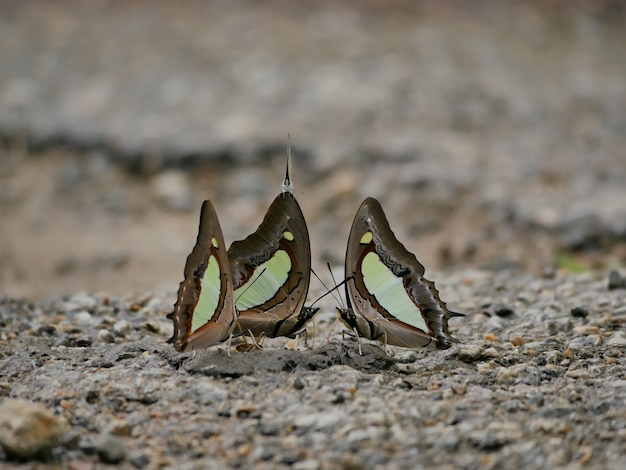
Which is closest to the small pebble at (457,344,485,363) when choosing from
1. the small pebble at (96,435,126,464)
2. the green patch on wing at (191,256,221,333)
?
the green patch on wing at (191,256,221,333)

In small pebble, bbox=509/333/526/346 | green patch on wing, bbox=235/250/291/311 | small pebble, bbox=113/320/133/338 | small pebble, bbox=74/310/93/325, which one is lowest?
small pebble, bbox=509/333/526/346

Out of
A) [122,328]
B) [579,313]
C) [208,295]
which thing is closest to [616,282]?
[579,313]

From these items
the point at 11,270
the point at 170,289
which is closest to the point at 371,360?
the point at 170,289

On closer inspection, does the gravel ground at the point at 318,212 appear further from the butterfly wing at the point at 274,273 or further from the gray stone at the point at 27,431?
the butterfly wing at the point at 274,273

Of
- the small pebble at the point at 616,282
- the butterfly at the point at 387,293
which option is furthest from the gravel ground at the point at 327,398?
the small pebble at the point at 616,282

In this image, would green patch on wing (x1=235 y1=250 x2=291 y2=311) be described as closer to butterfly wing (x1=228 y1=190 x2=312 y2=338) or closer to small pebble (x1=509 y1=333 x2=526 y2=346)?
butterfly wing (x1=228 y1=190 x2=312 y2=338)

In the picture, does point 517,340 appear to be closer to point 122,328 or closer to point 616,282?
point 616,282
